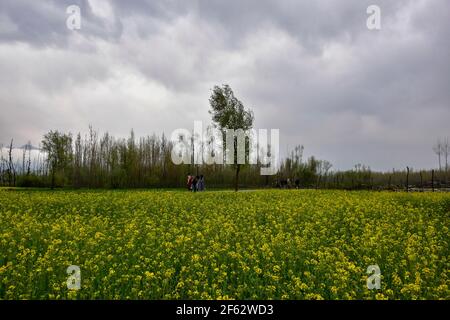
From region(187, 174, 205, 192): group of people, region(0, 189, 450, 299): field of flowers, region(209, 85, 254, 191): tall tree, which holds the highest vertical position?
region(209, 85, 254, 191): tall tree

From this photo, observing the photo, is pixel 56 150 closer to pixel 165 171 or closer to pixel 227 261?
pixel 165 171

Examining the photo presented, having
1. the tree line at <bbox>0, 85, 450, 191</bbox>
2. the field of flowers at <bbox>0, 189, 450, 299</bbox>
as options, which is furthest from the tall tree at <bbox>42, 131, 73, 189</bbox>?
the field of flowers at <bbox>0, 189, 450, 299</bbox>

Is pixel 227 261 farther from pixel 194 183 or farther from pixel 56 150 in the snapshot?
pixel 56 150

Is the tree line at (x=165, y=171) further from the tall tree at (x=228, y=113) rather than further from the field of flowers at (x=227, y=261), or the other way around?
the field of flowers at (x=227, y=261)

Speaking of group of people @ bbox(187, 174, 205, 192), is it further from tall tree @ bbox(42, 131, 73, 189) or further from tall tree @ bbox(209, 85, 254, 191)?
tall tree @ bbox(42, 131, 73, 189)

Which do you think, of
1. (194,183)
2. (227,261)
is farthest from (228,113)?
(227,261)

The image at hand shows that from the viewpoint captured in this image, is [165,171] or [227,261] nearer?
[227,261]

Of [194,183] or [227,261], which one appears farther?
[194,183]

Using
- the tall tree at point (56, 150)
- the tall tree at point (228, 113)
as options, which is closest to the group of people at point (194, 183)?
the tall tree at point (228, 113)

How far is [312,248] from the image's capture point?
12102 mm

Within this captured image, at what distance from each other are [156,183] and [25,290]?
44312 millimetres

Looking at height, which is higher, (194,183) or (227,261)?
(194,183)
